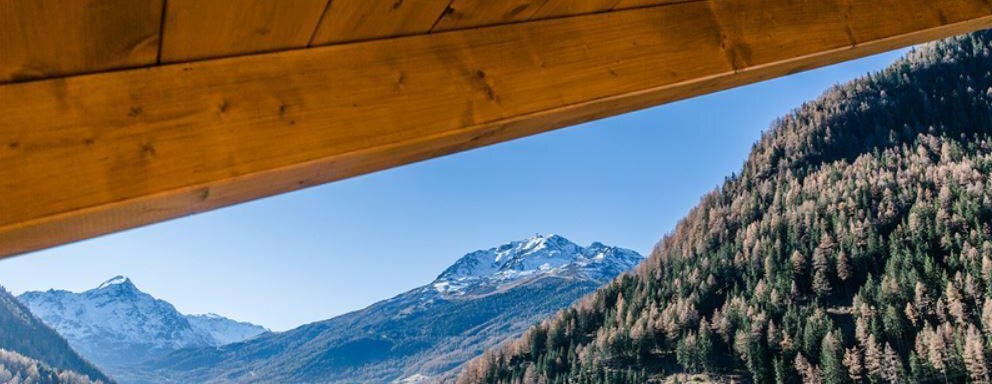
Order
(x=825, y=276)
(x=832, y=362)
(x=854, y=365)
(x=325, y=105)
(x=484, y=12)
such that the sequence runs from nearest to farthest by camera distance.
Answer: (x=325, y=105), (x=484, y=12), (x=854, y=365), (x=832, y=362), (x=825, y=276)

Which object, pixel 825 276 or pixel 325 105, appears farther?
pixel 825 276

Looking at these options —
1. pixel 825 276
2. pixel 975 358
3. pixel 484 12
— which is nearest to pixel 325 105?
pixel 484 12

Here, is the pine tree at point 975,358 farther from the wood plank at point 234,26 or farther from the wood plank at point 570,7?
the wood plank at point 234,26

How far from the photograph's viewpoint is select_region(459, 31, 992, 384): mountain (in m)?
67.9

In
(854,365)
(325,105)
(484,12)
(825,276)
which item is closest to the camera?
(325,105)

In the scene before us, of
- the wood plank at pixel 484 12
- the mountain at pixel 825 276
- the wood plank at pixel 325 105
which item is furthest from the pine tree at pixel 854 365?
the wood plank at pixel 484 12

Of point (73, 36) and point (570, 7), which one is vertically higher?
point (570, 7)

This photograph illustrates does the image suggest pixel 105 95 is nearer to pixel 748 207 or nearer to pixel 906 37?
pixel 906 37

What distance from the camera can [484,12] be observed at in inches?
53.2

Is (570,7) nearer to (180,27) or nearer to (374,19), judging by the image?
(374,19)

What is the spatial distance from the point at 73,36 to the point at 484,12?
0.69 meters

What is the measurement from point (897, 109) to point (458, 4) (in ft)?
494

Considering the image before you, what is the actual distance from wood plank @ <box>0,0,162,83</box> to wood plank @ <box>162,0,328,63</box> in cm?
3

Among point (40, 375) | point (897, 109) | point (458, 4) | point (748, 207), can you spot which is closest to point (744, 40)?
point (458, 4)
